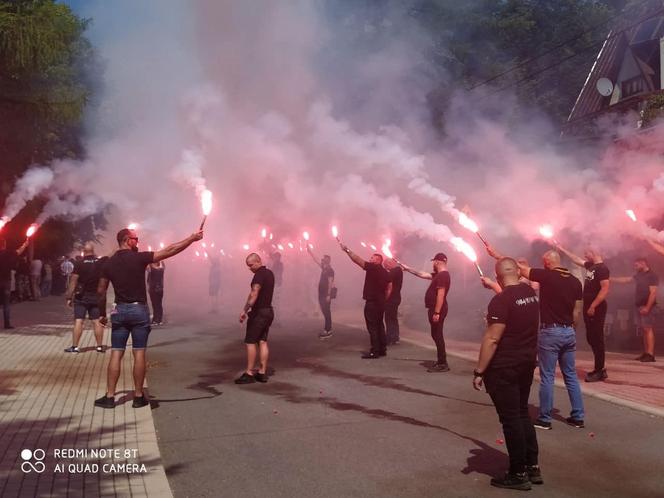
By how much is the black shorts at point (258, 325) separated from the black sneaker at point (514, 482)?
4194 millimetres

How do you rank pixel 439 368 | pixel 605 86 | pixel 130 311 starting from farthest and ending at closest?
pixel 605 86, pixel 439 368, pixel 130 311

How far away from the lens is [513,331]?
4473 mm

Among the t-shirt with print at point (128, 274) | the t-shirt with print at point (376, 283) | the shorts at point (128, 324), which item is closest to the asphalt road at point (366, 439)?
the shorts at point (128, 324)

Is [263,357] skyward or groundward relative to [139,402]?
skyward

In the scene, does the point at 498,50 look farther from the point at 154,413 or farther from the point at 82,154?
the point at 154,413

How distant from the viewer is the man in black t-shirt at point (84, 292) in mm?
9672

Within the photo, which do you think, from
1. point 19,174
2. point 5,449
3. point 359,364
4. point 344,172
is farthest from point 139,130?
point 5,449

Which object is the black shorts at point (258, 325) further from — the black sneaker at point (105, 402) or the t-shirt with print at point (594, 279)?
the t-shirt with print at point (594, 279)

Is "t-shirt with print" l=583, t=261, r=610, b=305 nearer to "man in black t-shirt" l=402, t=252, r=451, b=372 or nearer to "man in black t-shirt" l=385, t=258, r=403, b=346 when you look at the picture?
"man in black t-shirt" l=402, t=252, r=451, b=372

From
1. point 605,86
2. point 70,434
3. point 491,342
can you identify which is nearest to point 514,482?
point 491,342

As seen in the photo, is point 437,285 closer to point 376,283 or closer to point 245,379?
point 376,283

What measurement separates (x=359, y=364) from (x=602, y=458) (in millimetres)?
4697

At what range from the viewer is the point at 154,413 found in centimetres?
623

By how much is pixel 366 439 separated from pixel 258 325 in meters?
2.93
